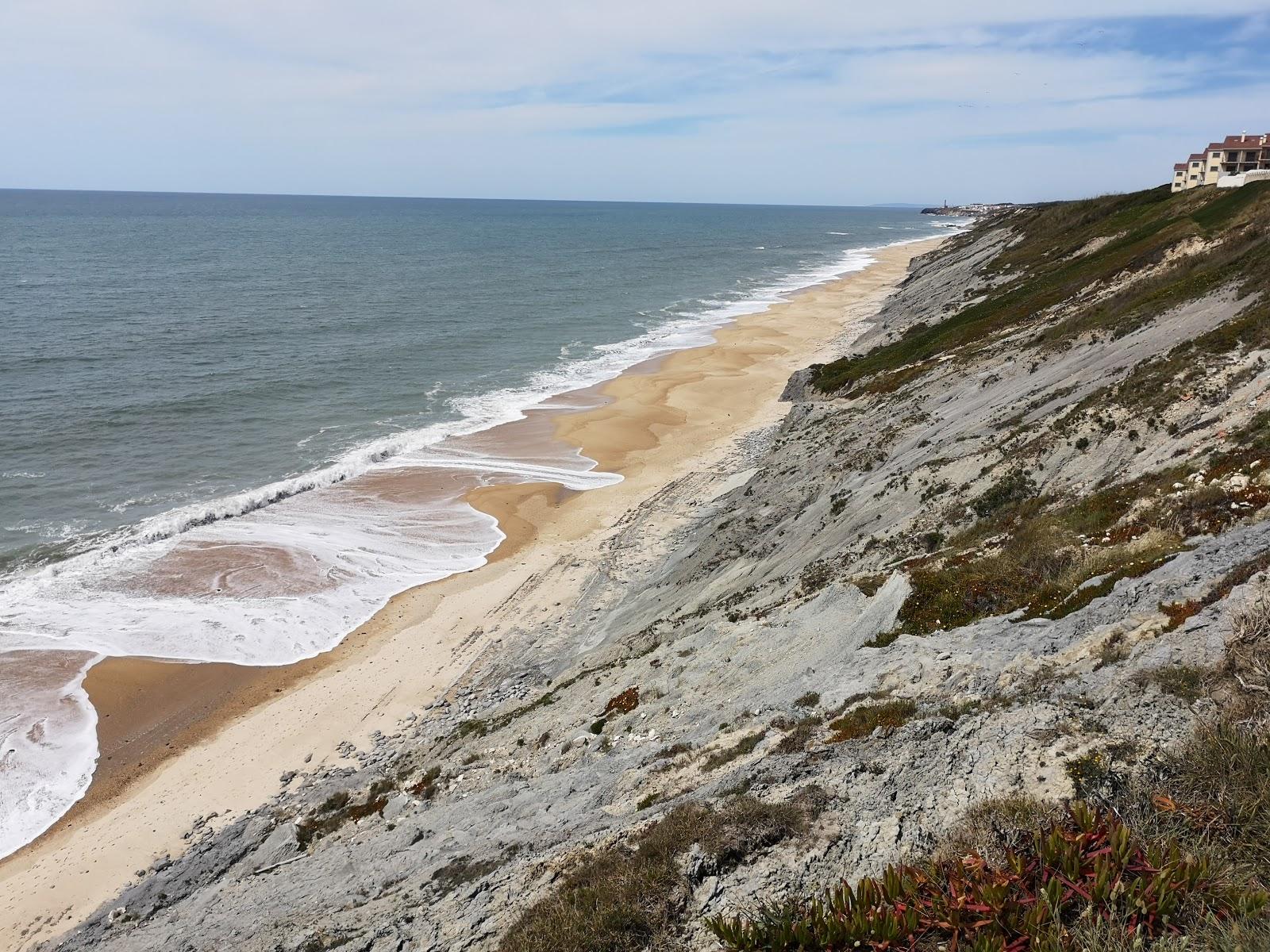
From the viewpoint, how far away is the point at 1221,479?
13.6 m

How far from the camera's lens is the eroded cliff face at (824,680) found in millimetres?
8516

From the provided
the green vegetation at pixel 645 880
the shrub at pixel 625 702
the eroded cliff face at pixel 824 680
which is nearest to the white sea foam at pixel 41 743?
the eroded cliff face at pixel 824 680

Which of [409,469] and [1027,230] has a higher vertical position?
[1027,230]

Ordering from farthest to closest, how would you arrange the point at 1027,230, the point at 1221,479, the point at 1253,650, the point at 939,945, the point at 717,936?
the point at 1027,230, the point at 1221,479, the point at 1253,650, the point at 717,936, the point at 939,945

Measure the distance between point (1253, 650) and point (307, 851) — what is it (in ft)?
51.5

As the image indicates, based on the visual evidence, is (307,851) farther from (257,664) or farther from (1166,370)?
(1166,370)

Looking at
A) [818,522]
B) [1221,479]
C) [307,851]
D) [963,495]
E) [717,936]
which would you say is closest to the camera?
[717,936]

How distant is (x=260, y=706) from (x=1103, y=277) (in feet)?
136

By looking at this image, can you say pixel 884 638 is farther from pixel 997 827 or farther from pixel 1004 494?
pixel 1004 494

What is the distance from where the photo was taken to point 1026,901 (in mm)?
5863

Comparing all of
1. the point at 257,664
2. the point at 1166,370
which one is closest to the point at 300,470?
the point at 257,664

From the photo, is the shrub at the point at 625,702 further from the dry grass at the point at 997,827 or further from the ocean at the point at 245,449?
the ocean at the point at 245,449

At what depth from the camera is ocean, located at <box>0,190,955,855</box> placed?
25.5 m

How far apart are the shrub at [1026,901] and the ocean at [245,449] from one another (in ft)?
66.7
